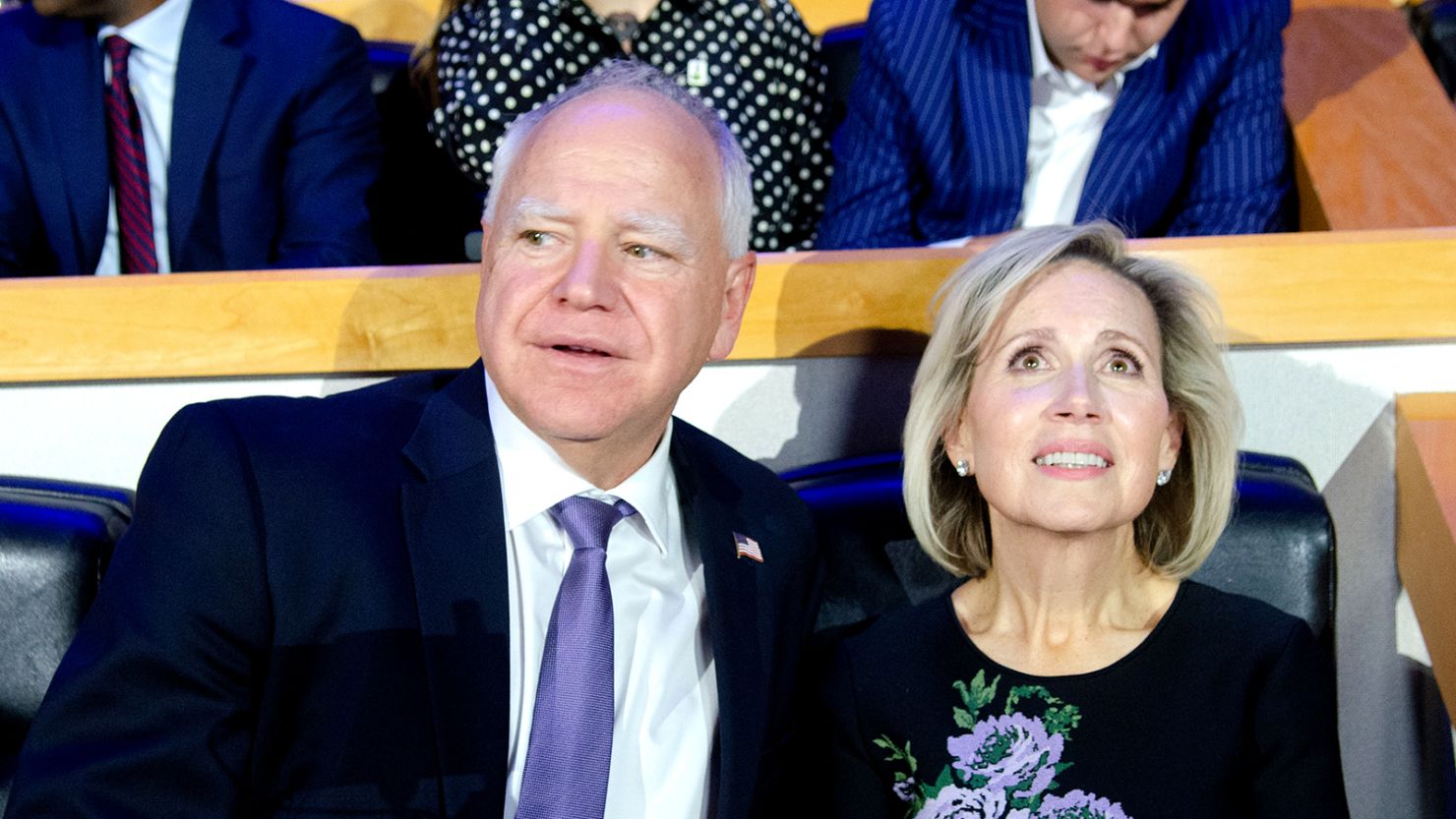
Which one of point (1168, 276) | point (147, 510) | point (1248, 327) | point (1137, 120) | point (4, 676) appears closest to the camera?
point (147, 510)

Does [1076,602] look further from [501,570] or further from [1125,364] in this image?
[501,570]

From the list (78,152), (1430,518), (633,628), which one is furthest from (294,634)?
(78,152)

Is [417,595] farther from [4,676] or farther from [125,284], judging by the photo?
[125,284]

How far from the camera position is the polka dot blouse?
1870mm

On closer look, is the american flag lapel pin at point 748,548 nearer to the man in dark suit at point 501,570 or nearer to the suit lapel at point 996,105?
the man in dark suit at point 501,570

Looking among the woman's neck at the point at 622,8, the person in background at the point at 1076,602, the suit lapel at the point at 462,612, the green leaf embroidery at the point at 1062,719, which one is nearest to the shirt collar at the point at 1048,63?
the woman's neck at the point at 622,8

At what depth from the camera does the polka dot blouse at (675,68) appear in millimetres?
1870

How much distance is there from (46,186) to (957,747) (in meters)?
1.30

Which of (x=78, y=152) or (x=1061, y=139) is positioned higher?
(x=1061, y=139)

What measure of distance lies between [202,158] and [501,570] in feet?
3.26

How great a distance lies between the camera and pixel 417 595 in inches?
43.0

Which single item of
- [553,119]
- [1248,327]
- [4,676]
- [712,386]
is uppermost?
[553,119]

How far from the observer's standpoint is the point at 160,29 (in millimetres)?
1950

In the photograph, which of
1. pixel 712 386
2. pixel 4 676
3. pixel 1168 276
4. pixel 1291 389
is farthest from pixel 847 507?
pixel 4 676
